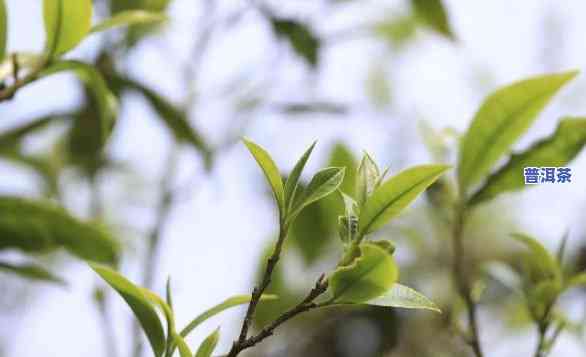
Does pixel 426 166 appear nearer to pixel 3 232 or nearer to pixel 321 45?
pixel 3 232

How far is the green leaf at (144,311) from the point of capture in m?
0.31

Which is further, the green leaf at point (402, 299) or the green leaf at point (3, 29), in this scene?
the green leaf at point (3, 29)

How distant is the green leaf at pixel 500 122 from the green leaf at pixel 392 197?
183 millimetres

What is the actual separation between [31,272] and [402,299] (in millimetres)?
310

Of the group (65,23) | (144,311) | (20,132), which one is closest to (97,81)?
(65,23)

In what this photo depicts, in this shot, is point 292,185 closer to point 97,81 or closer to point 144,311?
point 144,311

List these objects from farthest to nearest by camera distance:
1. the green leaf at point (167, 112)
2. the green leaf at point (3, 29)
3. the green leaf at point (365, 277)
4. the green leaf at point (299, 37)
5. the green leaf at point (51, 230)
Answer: the green leaf at point (299, 37) → the green leaf at point (167, 112) → the green leaf at point (51, 230) → the green leaf at point (3, 29) → the green leaf at point (365, 277)

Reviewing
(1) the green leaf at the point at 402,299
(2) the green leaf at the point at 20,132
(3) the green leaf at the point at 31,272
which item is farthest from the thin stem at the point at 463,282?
(2) the green leaf at the point at 20,132

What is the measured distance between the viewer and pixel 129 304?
1.04 feet

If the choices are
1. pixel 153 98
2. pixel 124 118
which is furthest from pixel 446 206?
pixel 124 118

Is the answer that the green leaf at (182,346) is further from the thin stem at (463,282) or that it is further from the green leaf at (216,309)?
the thin stem at (463,282)

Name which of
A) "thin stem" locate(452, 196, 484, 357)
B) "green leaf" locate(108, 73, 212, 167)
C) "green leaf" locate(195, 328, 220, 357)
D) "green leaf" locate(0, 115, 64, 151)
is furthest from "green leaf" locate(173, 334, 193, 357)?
"green leaf" locate(0, 115, 64, 151)

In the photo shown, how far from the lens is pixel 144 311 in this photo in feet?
1.05

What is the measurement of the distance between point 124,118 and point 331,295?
0.61 meters
